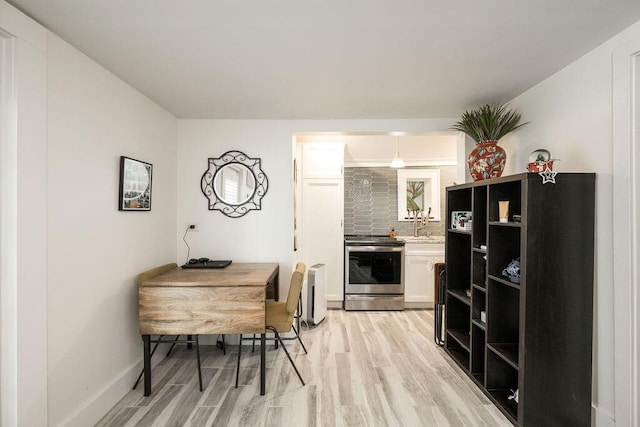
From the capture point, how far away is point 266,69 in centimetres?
229

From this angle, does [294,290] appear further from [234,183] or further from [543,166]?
[543,166]

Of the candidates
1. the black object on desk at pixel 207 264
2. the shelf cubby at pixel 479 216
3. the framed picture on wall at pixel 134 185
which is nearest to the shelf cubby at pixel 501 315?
the shelf cubby at pixel 479 216

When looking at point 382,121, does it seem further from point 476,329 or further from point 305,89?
point 476,329

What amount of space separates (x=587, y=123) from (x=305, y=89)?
6.38ft

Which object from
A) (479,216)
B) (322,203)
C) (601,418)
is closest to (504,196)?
(479,216)

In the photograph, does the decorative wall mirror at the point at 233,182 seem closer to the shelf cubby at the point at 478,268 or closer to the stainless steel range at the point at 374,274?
the stainless steel range at the point at 374,274

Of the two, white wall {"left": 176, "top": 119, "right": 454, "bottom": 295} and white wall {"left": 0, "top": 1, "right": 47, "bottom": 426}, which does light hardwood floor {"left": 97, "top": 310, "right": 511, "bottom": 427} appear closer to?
white wall {"left": 0, "top": 1, "right": 47, "bottom": 426}

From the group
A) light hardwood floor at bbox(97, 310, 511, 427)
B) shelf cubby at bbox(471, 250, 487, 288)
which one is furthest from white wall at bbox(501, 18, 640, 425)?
shelf cubby at bbox(471, 250, 487, 288)

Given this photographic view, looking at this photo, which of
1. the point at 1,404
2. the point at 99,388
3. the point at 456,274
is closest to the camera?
the point at 1,404

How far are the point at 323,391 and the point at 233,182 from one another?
7.22 ft

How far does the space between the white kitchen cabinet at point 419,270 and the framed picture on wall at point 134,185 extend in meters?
3.32

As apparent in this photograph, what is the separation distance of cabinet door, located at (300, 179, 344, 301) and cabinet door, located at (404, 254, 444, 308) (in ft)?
3.13

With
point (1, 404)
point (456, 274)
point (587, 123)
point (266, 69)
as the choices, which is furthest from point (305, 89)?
point (1, 404)

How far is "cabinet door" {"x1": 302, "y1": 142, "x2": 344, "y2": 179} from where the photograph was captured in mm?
4656
